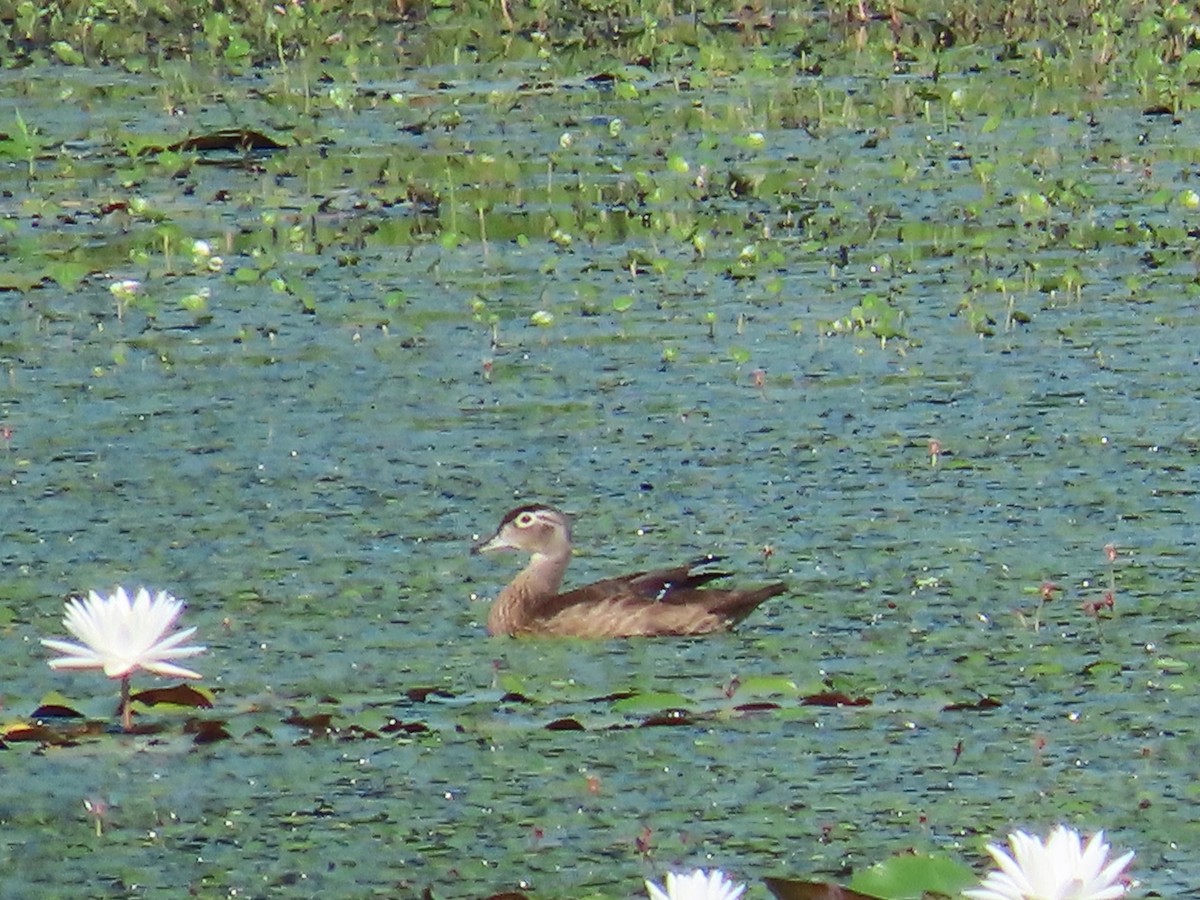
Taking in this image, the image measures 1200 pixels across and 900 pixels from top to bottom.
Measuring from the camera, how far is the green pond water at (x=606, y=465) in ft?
17.1

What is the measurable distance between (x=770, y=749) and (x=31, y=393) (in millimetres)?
3773

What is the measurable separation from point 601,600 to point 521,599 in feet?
0.54

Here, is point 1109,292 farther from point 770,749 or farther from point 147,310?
point 770,749

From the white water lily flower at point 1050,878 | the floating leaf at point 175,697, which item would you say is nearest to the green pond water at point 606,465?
the floating leaf at point 175,697

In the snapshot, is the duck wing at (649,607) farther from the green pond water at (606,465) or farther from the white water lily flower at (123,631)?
the white water lily flower at (123,631)

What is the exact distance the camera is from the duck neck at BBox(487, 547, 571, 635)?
6477 mm

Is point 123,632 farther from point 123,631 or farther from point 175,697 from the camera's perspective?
point 175,697

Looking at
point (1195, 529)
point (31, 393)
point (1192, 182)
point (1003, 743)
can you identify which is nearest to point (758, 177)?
point (1192, 182)

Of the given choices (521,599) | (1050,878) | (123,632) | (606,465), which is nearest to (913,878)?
(1050,878)

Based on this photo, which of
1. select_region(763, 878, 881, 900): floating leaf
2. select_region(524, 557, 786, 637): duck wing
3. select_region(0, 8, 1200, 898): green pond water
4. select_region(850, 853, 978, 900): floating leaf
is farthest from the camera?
select_region(524, 557, 786, 637): duck wing

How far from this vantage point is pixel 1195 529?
6.95m

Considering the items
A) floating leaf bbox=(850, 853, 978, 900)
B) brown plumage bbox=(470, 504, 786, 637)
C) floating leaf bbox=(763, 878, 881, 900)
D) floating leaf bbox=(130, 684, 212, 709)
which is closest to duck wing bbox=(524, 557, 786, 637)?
brown plumage bbox=(470, 504, 786, 637)

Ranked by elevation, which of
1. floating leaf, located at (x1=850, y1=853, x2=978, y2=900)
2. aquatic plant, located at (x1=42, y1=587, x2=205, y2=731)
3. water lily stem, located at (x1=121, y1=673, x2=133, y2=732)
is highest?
aquatic plant, located at (x1=42, y1=587, x2=205, y2=731)

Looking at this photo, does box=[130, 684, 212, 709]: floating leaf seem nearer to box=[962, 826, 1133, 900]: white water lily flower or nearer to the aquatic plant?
the aquatic plant
